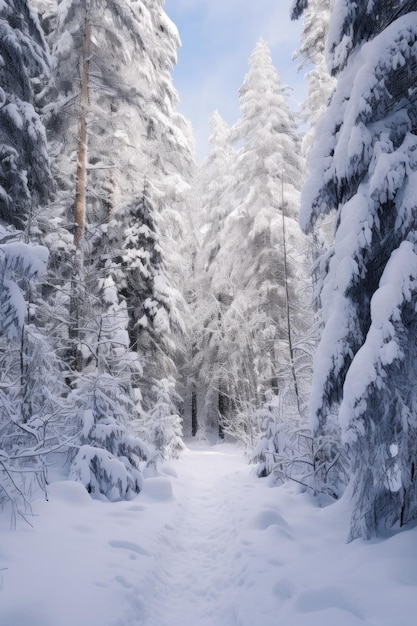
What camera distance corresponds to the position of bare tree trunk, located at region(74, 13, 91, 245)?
373 inches

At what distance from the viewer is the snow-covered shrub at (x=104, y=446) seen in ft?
20.2

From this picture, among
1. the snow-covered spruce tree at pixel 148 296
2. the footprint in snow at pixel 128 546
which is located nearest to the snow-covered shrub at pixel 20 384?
the footprint in snow at pixel 128 546

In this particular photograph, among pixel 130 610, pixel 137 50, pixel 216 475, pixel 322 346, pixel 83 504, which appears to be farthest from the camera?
pixel 137 50

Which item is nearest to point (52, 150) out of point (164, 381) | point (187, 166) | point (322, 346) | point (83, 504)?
point (187, 166)

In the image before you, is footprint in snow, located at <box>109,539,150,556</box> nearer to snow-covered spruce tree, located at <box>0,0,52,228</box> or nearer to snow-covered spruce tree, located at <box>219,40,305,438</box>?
snow-covered spruce tree, located at <box>0,0,52,228</box>

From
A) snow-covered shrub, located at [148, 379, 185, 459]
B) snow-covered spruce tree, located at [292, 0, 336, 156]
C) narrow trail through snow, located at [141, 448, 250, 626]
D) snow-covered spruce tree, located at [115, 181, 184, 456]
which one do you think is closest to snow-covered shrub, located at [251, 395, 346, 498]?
narrow trail through snow, located at [141, 448, 250, 626]

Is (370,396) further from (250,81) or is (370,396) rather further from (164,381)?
(250,81)

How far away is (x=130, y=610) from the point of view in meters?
3.12

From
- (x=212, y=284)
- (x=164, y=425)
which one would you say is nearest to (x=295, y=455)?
(x=164, y=425)

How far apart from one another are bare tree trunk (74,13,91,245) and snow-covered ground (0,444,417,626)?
615 centimetres

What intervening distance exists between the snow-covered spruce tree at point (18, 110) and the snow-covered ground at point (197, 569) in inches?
240

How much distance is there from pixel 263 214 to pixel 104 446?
35.3 ft

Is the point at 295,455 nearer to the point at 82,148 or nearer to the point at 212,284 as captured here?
the point at 82,148

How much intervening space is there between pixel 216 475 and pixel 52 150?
1018 centimetres
